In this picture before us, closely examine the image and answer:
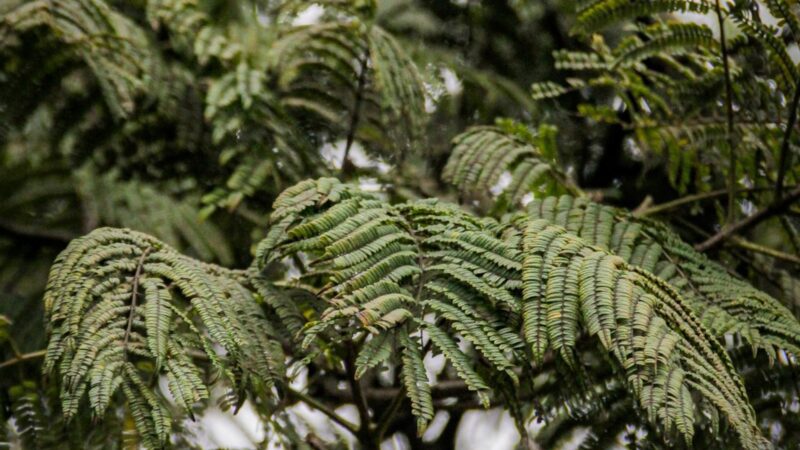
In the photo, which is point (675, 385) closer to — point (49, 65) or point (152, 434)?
point (152, 434)

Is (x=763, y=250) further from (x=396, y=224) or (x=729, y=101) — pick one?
(x=396, y=224)

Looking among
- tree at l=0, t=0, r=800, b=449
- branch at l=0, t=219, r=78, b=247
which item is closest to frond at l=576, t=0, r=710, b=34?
tree at l=0, t=0, r=800, b=449

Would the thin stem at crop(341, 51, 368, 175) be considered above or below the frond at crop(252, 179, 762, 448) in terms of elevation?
below

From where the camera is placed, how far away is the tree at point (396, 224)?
1.18m

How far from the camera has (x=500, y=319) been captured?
120 centimetres

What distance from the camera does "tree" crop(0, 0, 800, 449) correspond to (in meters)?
1.18

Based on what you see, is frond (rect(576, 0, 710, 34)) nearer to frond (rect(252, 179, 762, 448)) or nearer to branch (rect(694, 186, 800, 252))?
branch (rect(694, 186, 800, 252))

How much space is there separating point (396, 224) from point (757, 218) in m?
0.75

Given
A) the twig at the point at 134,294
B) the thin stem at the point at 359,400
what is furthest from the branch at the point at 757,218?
the twig at the point at 134,294

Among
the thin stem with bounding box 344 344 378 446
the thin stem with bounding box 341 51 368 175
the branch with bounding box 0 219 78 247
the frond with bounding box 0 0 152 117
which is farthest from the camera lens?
the branch with bounding box 0 219 78 247

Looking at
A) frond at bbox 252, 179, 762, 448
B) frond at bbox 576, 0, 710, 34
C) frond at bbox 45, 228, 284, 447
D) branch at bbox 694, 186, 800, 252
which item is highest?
frond at bbox 576, 0, 710, 34

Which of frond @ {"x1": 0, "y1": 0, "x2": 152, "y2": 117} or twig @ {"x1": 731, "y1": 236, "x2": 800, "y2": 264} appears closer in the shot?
twig @ {"x1": 731, "y1": 236, "x2": 800, "y2": 264}

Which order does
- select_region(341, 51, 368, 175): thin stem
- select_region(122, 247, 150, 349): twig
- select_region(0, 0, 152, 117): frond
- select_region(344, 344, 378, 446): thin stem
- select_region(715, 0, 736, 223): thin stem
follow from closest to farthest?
select_region(122, 247, 150, 349): twig
select_region(344, 344, 378, 446): thin stem
select_region(715, 0, 736, 223): thin stem
select_region(0, 0, 152, 117): frond
select_region(341, 51, 368, 175): thin stem

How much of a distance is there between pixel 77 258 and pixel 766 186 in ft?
4.50
